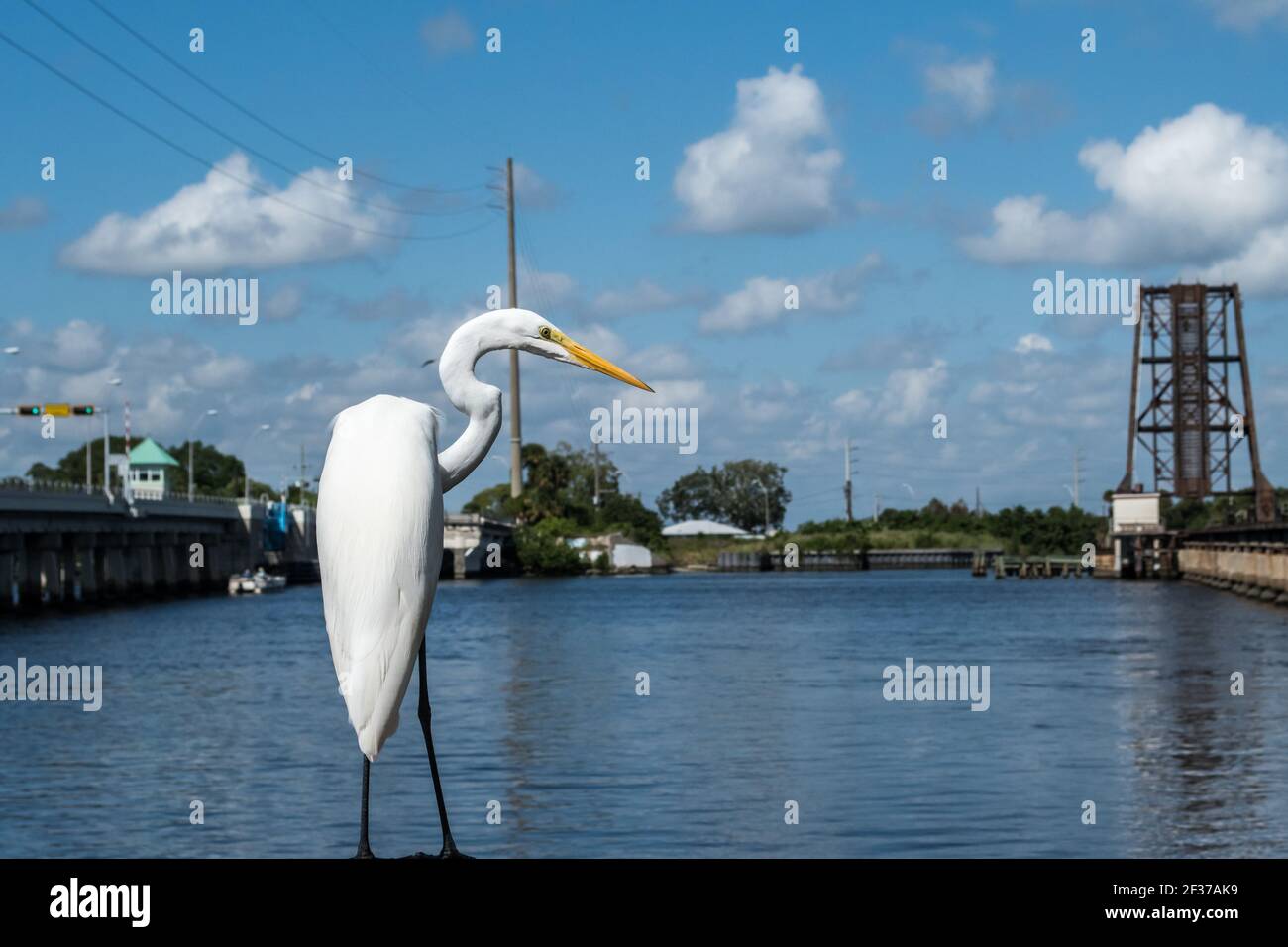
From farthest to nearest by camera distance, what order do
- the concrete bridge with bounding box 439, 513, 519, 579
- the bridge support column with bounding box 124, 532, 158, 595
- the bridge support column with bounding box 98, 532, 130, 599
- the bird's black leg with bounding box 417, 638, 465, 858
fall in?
the concrete bridge with bounding box 439, 513, 519, 579
the bridge support column with bounding box 124, 532, 158, 595
the bridge support column with bounding box 98, 532, 130, 599
the bird's black leg with bounding box 417, 638, 465, 858

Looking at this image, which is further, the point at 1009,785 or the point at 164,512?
the point at 164,512

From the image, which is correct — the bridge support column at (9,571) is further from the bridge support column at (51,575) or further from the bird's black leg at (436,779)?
the bird's black leg at (436,779)

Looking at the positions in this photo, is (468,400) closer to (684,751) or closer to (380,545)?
(380,545)

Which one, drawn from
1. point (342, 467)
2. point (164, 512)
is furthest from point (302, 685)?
point (164, 512)

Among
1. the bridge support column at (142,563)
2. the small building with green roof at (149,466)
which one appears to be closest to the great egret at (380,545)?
the bridge support column at (142,563)

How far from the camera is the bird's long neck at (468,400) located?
637 cm

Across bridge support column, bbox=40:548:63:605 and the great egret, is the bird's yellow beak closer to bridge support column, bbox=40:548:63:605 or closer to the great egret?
the great egret

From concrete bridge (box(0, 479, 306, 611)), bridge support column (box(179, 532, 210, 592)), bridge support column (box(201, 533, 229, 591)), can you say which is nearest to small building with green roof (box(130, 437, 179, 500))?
concrete bridge (box(0, 479, 306, 611))

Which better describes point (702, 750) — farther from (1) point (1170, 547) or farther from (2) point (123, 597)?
(1) point (1170, 547)

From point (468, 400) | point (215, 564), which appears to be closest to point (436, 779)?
point (468, 400)

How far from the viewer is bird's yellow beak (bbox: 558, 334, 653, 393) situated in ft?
19.9

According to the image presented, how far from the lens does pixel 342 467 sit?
19.9ft
